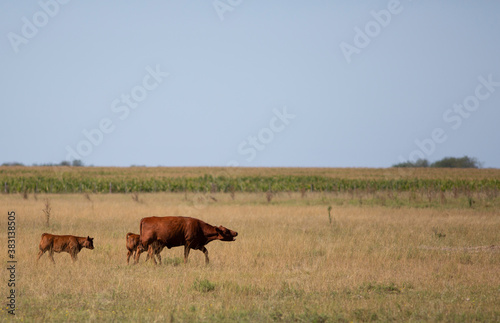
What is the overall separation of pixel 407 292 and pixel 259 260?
4.38 m

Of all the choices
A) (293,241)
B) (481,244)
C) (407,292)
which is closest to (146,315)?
(407,292)

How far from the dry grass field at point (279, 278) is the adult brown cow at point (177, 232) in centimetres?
58

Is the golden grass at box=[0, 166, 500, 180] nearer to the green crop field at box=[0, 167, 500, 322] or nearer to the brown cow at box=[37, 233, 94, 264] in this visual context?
the green crop field at box=[0, 167, 500, 322]

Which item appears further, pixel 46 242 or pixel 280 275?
pixel 46 242

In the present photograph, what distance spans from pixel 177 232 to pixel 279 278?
2.79 meters

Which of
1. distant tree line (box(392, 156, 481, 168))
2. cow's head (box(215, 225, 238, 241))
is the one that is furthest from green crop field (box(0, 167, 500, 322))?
distant tree line (box(392, 156, 481, 168))

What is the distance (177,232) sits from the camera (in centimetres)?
1273

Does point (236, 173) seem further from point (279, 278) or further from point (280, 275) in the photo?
point (279, 278)

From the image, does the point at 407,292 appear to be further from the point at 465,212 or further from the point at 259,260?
the point at 465,212

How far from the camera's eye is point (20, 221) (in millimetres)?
21609

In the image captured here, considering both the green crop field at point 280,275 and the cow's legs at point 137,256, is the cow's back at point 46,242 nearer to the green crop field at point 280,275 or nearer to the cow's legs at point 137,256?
the green crop field at point 280,275

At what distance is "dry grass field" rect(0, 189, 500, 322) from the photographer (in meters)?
8.53

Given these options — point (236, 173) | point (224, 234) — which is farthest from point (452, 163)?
point (224, 234)

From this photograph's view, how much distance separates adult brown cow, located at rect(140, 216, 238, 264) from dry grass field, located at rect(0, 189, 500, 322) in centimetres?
58
